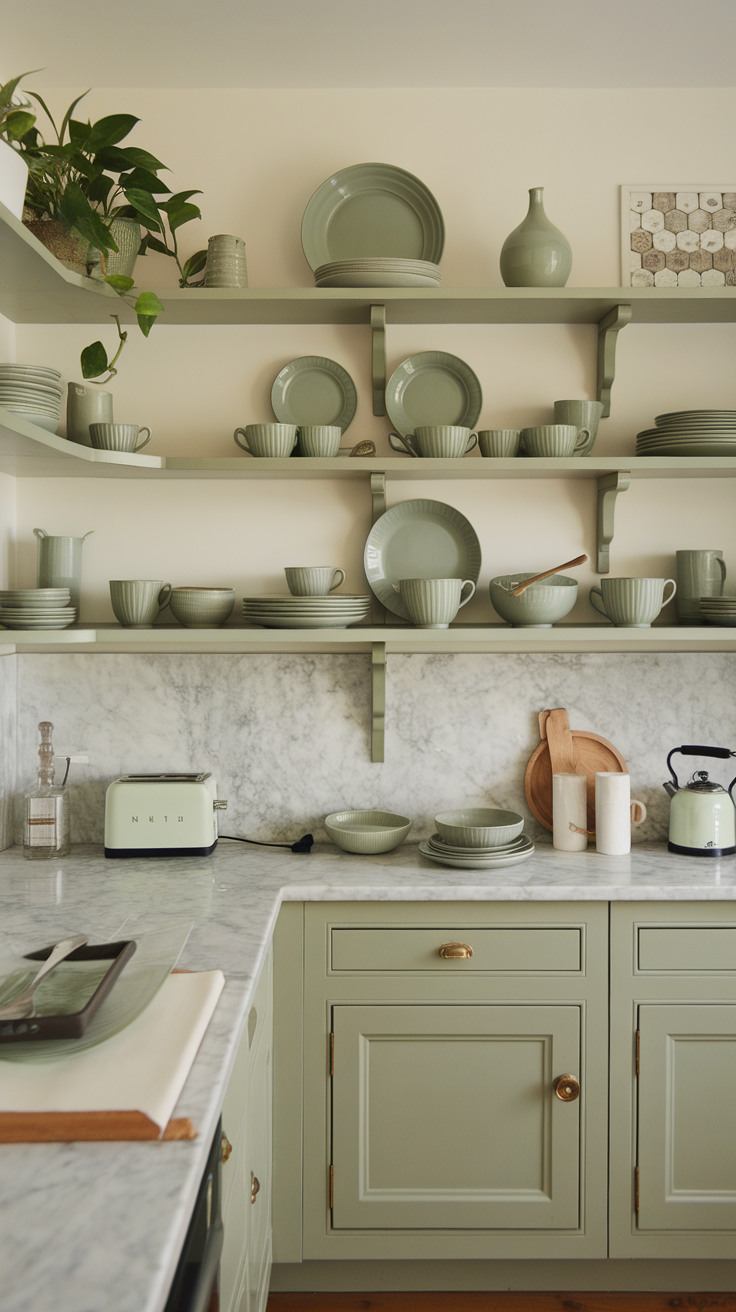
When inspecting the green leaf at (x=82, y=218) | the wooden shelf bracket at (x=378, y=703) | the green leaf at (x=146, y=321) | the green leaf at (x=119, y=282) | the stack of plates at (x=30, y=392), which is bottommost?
the wooden shelf bracket at (x=378, y=703)

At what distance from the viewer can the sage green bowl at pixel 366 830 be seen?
224 cm

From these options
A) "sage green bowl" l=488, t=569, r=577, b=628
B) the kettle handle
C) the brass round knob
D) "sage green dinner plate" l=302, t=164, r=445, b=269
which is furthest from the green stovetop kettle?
"sage green dinner plate" l=302, t=164, r=445, b=269

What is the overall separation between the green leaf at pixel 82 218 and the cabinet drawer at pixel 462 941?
1590mm

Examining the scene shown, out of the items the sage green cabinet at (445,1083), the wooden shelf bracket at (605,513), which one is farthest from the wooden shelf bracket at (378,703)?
the wooden shelf bracket at (605,513)

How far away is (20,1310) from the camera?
737 mm

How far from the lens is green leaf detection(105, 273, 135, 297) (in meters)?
2.11

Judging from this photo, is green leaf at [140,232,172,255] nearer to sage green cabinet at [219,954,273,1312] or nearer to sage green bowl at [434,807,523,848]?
sage green bowl at [434,807,523,848]

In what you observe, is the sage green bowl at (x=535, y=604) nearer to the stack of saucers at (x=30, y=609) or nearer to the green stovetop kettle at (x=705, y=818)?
the green stovetop kettle at (x=705, y=818)

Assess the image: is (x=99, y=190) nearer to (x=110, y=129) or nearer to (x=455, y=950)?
(x=110, y=129)

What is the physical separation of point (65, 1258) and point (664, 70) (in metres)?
2.73

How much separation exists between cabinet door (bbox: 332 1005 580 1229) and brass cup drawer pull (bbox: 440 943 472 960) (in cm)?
11

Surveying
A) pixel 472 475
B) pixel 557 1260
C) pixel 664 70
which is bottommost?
pixel 557 1260

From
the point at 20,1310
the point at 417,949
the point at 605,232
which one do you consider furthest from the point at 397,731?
the point at 20,1310

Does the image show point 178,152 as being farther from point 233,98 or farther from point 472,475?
point 472,475
